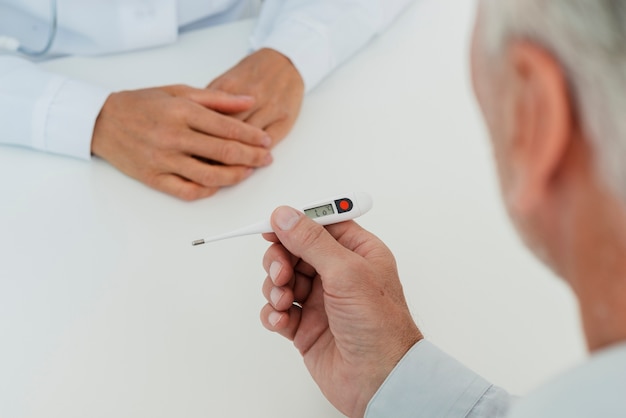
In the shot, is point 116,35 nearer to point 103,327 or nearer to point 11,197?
point 11,197

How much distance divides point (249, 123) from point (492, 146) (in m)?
0.53

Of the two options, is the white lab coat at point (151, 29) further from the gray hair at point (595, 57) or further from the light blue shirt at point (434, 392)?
the gray hair at point (595, 57)

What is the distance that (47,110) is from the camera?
977 millimetres

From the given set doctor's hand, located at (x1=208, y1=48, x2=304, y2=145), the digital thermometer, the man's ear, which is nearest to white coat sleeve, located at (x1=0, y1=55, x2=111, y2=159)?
doctor's hand, located at (x1=208, y1=48, x2=304, y2=145)

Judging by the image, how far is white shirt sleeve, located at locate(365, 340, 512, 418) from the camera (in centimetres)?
70

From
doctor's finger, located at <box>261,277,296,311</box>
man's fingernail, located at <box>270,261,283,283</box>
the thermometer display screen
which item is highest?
the thermometer display screen

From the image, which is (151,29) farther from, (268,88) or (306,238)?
(306,238)

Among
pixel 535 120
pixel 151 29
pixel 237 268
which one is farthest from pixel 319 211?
pixel 151 29

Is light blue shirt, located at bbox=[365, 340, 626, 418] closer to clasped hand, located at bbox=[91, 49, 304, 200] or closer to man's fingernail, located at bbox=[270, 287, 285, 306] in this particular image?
man's fingernail, located at bbox=[270, 287, 285, 306]

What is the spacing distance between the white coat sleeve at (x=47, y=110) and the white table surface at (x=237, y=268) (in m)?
0.02

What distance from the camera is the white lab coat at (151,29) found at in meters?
1.00

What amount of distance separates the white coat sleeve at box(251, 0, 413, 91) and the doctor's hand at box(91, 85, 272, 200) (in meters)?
0.14

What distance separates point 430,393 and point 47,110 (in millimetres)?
585

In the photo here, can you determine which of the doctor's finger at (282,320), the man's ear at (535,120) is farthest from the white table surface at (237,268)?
the man's ear at (535,120)
